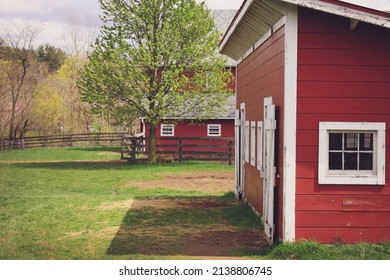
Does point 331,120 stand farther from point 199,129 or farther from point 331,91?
point 199,129

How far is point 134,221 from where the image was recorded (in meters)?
12.3

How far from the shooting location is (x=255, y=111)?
40.3 ft

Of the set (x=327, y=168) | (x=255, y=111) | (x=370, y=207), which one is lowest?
(x=370, y=207)

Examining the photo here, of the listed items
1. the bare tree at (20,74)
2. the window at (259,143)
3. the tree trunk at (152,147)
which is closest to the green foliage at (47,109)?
the bare tree at (20,74)

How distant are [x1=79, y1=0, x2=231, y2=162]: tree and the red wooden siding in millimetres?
11250

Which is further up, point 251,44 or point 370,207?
point 251,44

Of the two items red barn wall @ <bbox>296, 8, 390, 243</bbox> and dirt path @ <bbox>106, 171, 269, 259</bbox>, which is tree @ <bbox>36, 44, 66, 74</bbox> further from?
red barn wall @ <bbox>296, 8, 390, 243</bbox>

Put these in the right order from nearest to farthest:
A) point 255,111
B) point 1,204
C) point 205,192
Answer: point 255,111 → point 1,204 → point 205,192

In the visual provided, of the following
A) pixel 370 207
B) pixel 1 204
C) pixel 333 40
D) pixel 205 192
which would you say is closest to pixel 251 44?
pixel 333 40

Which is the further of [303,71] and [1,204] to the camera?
[1,204]

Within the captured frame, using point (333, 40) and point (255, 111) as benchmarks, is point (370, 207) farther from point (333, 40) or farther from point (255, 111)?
point (255, 111)

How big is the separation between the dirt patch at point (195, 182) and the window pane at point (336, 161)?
914 cm
